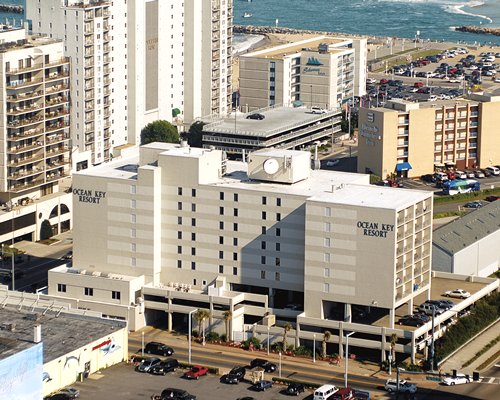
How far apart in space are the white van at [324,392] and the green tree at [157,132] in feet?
223

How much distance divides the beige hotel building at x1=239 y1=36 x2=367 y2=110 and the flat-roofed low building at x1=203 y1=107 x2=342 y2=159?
8.41 meters

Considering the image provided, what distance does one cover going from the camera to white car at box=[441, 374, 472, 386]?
10381 centimetres

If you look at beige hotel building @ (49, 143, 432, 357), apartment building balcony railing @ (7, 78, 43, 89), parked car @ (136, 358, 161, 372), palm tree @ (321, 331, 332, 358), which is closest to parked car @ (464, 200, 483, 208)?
beige hotel building @ (49, 143, 432, 357)

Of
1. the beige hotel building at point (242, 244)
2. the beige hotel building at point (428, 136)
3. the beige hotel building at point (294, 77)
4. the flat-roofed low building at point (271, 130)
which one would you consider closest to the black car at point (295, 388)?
the beige hotel building at point (242, 244)

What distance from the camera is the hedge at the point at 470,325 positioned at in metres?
109

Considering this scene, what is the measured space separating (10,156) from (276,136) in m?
35.7

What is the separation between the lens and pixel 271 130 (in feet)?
534

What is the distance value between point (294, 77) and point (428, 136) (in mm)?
27488

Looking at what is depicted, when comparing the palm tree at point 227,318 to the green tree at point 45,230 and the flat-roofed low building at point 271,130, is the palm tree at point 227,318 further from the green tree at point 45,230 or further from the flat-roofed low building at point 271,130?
the flat-roofed low building at point 271,130

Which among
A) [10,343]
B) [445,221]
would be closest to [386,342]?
[10,343]

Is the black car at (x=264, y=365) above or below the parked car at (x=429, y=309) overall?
below

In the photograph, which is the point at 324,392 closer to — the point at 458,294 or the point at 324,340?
the point at 324,340

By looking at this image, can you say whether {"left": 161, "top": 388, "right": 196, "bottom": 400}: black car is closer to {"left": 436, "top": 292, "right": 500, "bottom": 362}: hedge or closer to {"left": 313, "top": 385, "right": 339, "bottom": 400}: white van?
{"left": 313, "top": 385, "right": 339, "bottom": 400}: white van

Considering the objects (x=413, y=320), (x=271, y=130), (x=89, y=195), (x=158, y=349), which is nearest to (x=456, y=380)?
(x=413, y=320)
